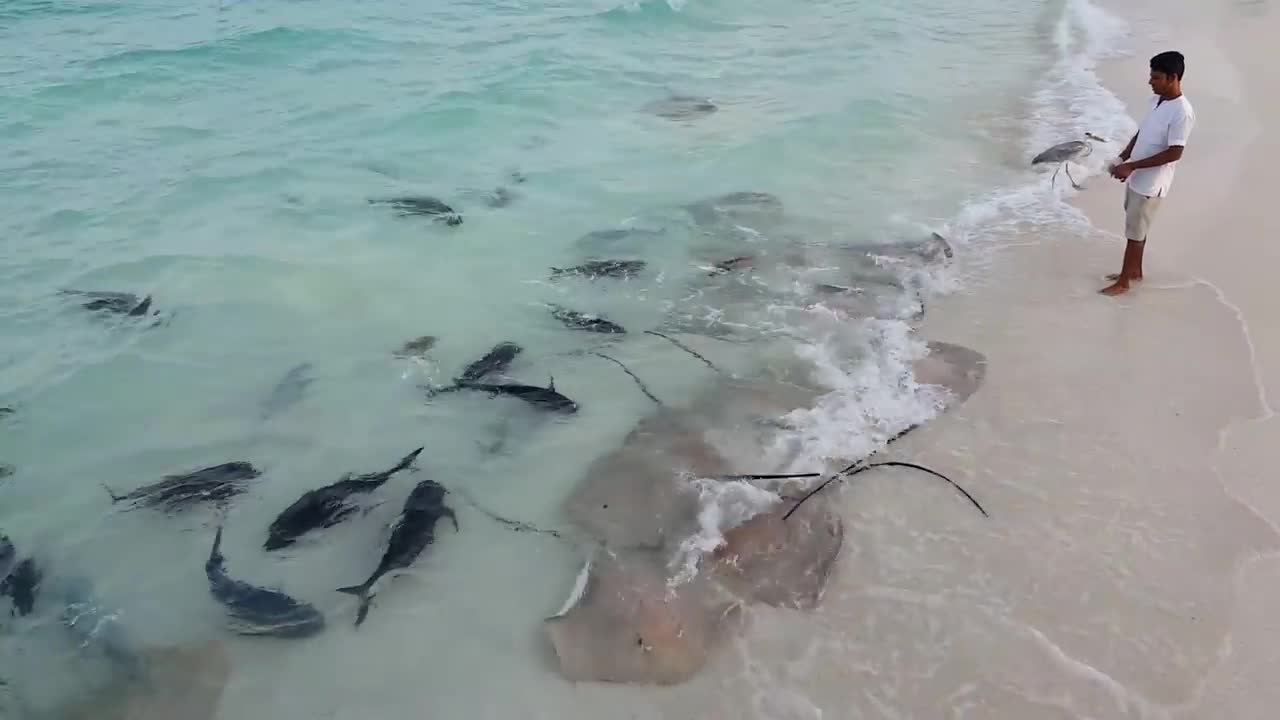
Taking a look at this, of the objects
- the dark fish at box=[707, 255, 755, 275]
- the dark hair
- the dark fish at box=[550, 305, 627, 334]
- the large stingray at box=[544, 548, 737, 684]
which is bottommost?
the large stingray at box=[544, 548, 737, 684]

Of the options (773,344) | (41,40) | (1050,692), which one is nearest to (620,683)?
(1050,692)

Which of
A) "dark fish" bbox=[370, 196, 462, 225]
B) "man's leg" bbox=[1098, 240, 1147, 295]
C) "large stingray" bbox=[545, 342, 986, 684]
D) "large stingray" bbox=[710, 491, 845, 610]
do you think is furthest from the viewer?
"dark fish" bbox=[370, 196, 462, 225]

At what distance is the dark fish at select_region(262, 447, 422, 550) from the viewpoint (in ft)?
17.0

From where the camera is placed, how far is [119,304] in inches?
316

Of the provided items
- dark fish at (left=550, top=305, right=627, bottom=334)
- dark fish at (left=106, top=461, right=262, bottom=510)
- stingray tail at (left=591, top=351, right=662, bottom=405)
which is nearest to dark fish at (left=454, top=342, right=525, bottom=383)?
dark fish at (left=550, top=305, right=627, bottom=334)

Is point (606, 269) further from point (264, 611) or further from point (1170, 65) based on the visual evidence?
point (1170, 65)

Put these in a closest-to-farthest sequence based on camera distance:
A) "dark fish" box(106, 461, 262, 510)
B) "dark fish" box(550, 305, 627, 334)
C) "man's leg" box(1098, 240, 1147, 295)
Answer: "dark fish" box(106, 461, 262, 510), "man's leg" box(1098, 240, 1147, 295), "dark fish" box(550, 305, 627, 334)

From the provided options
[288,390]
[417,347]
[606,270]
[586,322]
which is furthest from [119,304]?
[606,270]

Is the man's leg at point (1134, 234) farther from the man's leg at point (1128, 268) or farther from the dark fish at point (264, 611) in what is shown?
the dark fish at point (264, 611)

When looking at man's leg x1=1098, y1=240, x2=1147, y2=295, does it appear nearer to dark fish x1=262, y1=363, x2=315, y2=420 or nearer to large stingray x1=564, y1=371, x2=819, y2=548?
large stingray x1=564, y1=371, x2=819, y2=548

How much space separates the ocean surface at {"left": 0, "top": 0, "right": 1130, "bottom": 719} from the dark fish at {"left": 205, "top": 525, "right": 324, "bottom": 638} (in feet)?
0.25

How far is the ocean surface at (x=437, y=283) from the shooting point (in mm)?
4727

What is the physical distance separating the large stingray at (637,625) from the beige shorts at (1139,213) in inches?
206

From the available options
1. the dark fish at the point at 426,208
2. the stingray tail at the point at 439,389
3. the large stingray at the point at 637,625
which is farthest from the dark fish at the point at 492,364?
the dark fish at the point at 426,208
